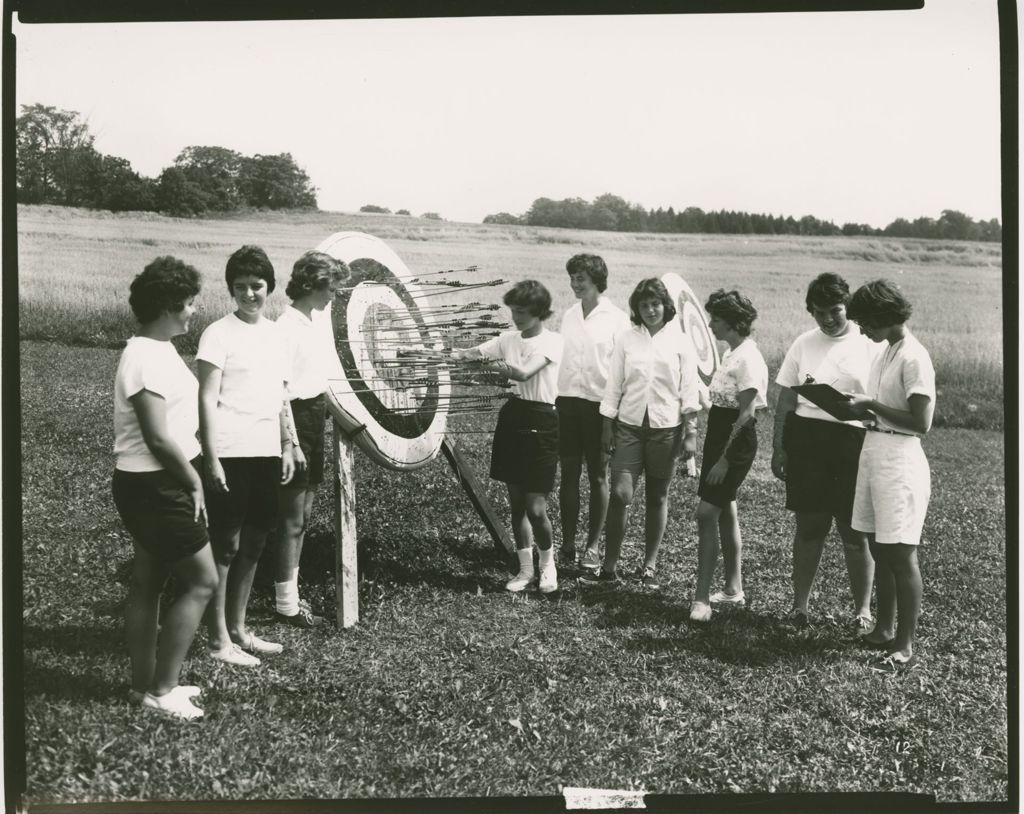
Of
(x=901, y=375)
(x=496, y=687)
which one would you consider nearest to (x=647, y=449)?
(x=901, y=375)

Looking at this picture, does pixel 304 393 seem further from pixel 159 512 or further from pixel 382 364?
pixel 159 512

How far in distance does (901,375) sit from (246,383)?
2.86 metres

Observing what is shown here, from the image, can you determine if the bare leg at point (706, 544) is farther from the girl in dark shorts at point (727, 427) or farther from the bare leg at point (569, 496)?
the bare leg at point (569, 496)

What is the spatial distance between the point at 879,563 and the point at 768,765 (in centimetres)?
116

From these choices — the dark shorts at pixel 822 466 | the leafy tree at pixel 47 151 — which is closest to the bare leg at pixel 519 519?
the dark shorts at pixel 822 466

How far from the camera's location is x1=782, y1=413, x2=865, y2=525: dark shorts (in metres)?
4.42

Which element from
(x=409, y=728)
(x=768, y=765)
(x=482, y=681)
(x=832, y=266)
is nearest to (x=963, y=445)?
(x=832, y=266)

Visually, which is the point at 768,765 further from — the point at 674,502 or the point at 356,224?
the point at 356,224

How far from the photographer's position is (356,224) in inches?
181

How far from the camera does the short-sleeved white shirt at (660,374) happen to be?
480 centimetres

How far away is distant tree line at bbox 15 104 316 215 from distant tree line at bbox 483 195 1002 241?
39.6 inches

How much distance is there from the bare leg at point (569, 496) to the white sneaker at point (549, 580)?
15.1 inches

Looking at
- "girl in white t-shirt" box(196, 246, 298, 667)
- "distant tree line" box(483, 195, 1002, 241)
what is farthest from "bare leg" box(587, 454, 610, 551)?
"girl in white t-shirt" box(196, 246, 298, 667)

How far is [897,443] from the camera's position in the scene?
4.18m
